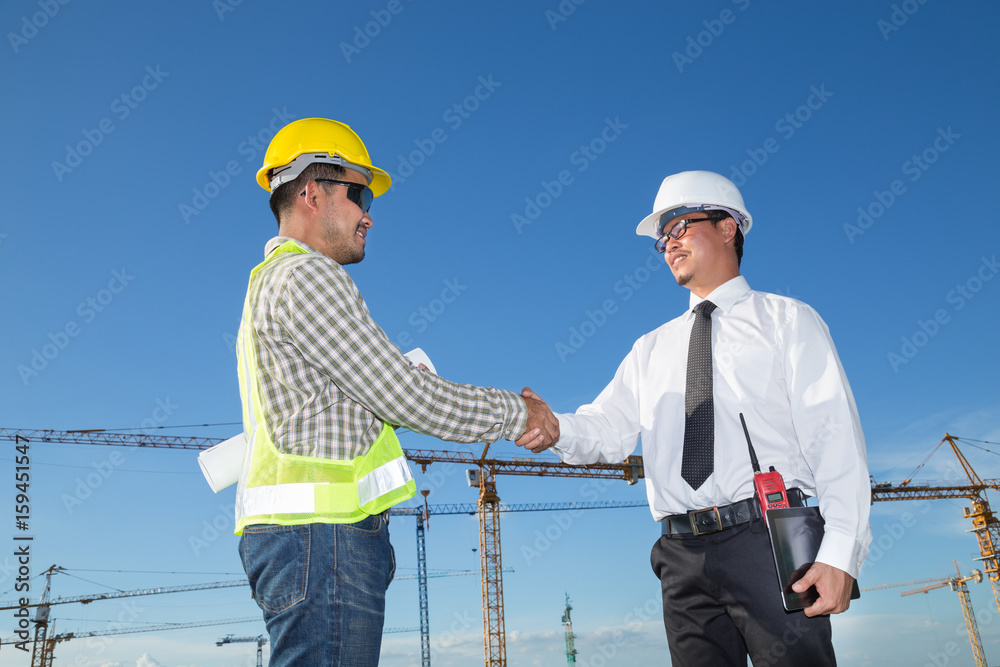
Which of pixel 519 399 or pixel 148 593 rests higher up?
pixel 148 593

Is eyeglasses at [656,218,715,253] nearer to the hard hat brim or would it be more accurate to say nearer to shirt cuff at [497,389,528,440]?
the hard hat brim

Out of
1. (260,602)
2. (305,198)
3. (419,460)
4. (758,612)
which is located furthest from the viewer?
(419,460)

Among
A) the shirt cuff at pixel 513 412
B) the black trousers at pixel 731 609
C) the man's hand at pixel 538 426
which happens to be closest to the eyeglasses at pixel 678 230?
the man's hand at pixel 538 426

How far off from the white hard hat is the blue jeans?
270 centimetres

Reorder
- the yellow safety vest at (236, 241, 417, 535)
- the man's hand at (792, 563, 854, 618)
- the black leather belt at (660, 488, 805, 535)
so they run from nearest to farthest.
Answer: the yellow safety vest at (236, 241, 417, 535)
the man's hand at (792, 563, 854, 618)
the black leather belt at (660, 488, 805, 535)

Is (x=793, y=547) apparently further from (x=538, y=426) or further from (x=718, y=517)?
(x=538, y=426)

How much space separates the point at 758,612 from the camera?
3.38 meters

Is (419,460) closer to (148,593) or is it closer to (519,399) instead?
(148,593)

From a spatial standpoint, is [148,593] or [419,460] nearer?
[419,460]

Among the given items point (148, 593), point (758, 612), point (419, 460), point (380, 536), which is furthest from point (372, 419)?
point (148, 593)

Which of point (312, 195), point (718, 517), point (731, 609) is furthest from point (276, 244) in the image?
point (731, 609)

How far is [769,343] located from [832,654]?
1.50m

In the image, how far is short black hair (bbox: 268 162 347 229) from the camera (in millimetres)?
3660

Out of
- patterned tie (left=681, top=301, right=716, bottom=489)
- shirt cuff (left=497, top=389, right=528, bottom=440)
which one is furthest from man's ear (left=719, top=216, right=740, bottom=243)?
shirt cuff (left=497, top=389, right=528, bottom=440)
